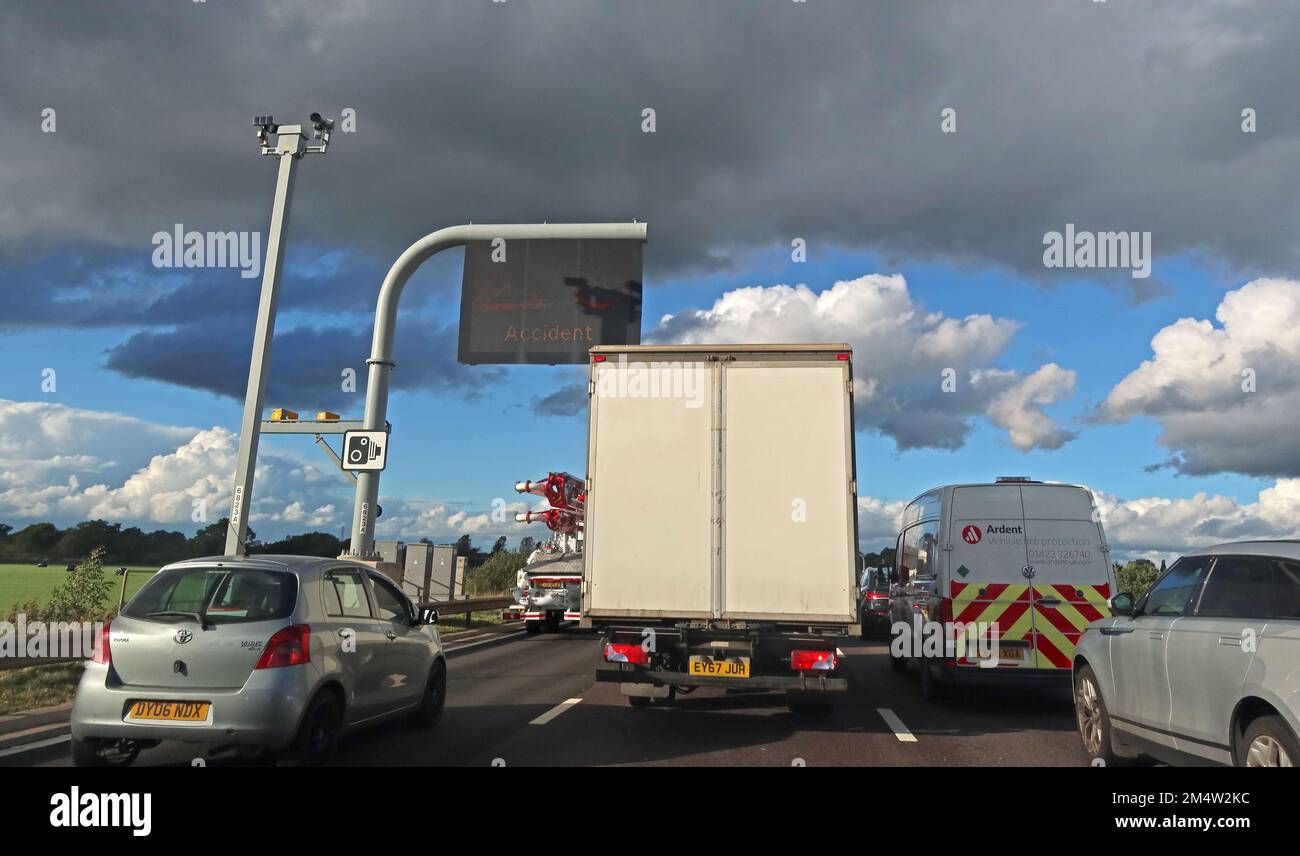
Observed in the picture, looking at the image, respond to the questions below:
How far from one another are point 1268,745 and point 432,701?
21.4ft

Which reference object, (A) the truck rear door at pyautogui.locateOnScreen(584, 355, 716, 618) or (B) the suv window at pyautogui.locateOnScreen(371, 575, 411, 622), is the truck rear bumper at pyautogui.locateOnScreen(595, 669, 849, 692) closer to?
(A) the truck rear door at pyautogui.locateOnScreen(584, 355, 716, 618)

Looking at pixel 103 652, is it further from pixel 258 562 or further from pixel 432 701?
pixel 432 701

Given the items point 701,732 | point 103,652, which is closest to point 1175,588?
point 701,732

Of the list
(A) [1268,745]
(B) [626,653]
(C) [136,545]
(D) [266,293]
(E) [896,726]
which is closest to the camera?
(A) [1268,745]

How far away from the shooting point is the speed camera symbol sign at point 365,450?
13.1m

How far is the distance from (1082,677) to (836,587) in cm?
218

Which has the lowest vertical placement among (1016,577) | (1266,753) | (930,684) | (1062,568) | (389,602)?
→ (930,684)

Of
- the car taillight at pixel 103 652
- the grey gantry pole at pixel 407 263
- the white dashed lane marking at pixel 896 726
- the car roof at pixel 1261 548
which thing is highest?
the grey gantry pole at pixel 407 263

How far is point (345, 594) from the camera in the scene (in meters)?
7.08

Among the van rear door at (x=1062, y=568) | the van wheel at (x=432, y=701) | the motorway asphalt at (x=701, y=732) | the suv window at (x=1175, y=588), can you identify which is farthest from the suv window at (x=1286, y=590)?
the van wheel at (x=432, y=701)

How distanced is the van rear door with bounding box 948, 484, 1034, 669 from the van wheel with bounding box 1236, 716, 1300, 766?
4850 mm

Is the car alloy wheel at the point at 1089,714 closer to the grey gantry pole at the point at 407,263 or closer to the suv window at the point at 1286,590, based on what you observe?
the suv window at the point at 1286,590
